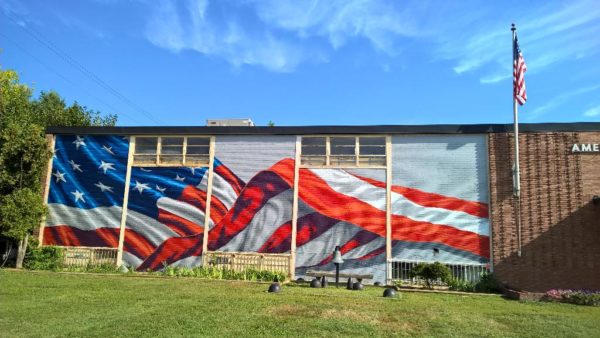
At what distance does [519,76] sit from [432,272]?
26.3 feet

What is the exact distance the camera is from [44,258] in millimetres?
19766

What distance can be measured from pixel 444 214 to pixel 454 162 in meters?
2.15

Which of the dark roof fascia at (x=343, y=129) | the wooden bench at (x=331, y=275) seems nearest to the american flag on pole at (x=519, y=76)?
the dark roof fascia at (x=343, y=129)

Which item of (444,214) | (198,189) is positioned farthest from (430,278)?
(198,189)

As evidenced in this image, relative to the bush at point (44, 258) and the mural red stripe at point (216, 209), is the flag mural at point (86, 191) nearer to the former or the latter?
the bush at point (44, 258)

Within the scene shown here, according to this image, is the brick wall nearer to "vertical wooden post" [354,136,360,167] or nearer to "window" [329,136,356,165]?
"vertical wooden post" [354,136,360,167]

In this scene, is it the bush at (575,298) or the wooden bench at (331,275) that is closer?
the bush at (575,298)

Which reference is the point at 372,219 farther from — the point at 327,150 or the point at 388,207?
the point at 327,150

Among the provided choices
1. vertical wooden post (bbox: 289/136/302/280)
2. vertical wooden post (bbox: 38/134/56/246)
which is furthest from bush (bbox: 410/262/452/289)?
vertical wooden post (bbox: 38/134/56/246)

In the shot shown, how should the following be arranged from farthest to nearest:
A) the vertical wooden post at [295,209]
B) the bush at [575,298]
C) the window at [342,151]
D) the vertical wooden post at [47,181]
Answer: the vertical wooden post at [47,181], the window at [342,151], the vertical wooden post at [295,209], the bush at [575,298]

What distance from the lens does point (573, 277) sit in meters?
17.3

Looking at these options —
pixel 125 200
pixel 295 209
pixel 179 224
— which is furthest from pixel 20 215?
pixel 295 209

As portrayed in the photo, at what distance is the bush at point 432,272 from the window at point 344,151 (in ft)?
15.3

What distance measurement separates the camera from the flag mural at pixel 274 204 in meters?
18.8
